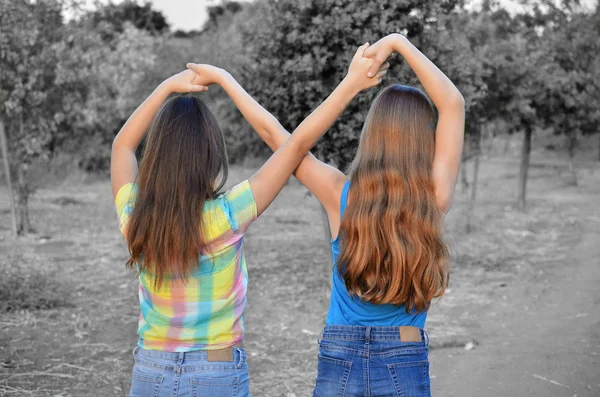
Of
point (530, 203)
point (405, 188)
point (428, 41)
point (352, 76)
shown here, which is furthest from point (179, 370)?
point (530, 203)

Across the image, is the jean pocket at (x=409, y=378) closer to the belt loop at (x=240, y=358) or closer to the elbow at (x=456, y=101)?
the belt loop at (x=240, y=358)

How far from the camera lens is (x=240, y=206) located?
2.31m

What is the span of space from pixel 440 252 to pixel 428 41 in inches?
198

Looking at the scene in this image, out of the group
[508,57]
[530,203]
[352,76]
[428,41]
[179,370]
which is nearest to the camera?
[179,370]

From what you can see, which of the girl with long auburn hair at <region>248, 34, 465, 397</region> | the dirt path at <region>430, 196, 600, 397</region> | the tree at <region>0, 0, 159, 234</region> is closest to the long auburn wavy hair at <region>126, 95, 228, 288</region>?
the girl with long auburn hair at <region>248, 34, 465, 397</region>

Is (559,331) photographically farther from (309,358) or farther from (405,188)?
(405,188)

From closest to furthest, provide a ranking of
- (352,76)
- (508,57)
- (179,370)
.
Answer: (179,370) → (352,76) → (508,57)

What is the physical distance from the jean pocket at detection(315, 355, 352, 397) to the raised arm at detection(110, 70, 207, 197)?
99 centimetres

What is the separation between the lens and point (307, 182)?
8.17 feet

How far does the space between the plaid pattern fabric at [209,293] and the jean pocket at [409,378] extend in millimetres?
550

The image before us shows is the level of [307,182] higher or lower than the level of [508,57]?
lower

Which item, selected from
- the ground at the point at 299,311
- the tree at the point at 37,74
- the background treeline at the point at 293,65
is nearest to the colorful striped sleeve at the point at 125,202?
the ground at the point at 299,311

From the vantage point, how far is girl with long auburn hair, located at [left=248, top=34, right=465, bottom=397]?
2.28 meters

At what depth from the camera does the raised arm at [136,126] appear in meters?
2.60
